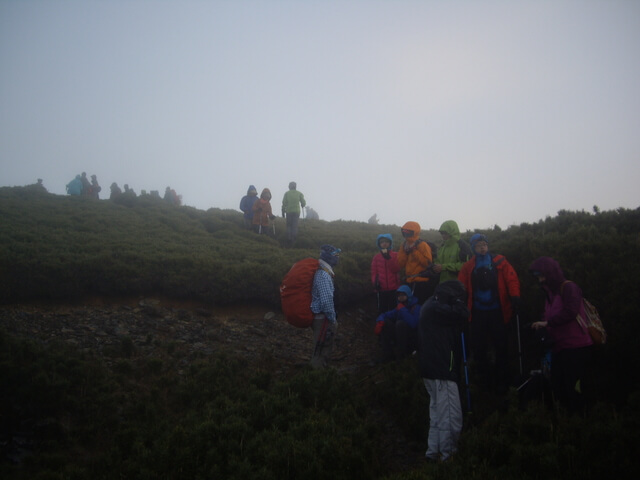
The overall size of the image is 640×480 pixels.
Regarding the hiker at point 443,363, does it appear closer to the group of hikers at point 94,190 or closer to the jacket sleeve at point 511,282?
the jacket sleeve at point 511,282

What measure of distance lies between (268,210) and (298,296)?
42.9 ft

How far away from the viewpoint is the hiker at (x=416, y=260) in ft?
29.9

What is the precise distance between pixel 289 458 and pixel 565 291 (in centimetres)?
437

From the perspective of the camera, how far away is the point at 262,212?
2044cm

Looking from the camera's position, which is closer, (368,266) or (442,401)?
(442,401)

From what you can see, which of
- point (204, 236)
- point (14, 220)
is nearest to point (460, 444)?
point (204, 236)

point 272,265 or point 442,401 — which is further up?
point 272,265

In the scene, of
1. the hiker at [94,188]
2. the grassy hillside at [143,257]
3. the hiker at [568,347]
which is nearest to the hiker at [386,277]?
the grassy hillside at [143,257]

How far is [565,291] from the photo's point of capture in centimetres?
574

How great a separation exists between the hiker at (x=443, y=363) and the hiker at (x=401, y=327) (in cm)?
255

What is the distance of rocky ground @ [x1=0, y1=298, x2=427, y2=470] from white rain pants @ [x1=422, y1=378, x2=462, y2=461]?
159 cm

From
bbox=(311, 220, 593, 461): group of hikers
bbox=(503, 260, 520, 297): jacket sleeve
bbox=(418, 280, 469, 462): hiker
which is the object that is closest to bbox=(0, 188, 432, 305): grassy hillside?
bbox=(311, 220, 593, 461): group of hikers

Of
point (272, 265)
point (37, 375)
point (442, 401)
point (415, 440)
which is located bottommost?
point (415, 440)

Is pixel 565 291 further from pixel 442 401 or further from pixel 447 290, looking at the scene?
pixel 442 401
